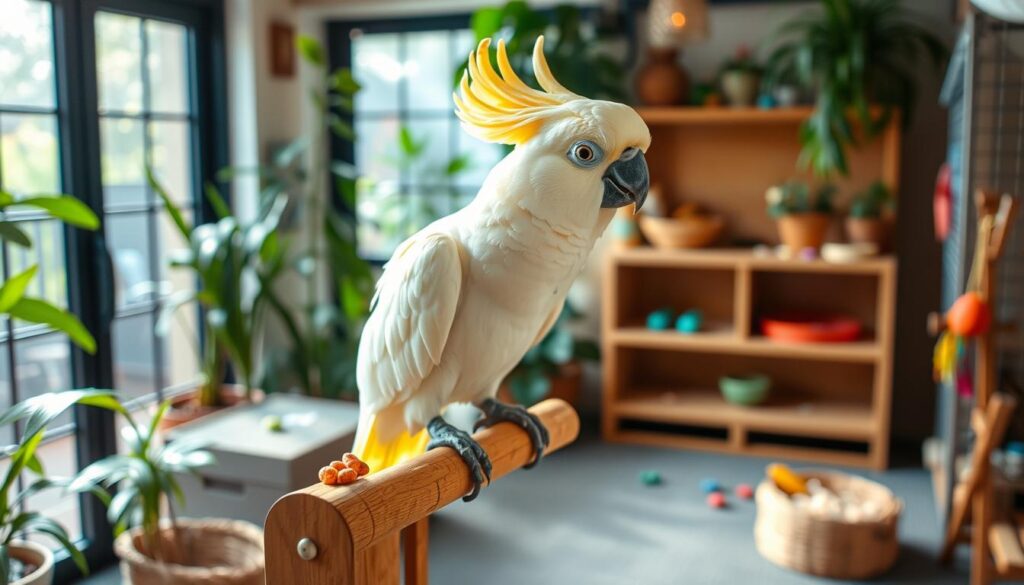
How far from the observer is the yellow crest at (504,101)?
4.43 feet

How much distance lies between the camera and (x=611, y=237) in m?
4.14

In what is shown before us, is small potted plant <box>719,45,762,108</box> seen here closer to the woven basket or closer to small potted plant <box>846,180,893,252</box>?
small potted plant <box>846,180,893,252</box>

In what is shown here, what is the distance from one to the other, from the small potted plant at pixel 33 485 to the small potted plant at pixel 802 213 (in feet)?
8.68

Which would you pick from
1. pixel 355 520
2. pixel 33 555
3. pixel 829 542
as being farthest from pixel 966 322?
pixel 33 555

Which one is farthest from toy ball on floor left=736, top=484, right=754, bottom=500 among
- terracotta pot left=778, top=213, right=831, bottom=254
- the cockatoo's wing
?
the cockatoo's wing

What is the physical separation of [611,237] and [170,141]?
6.33 feet

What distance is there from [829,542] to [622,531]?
66 centimetres

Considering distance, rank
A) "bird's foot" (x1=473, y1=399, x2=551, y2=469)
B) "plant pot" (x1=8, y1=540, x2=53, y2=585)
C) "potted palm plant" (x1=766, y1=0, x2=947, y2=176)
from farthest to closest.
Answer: "potted palm plant" (x1=766, y1=0, x2=947, y2=176) < "plant pot" (x1=8, y1=540, x2=53, y2=585) < "bird's foot" (x1=473, y1=399, x2=551, y2=469)

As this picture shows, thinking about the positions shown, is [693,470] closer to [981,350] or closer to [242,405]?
[981,350]

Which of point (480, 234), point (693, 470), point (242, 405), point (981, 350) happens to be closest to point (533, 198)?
point (480, 234)

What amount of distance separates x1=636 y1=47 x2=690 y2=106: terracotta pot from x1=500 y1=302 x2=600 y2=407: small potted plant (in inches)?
38.0

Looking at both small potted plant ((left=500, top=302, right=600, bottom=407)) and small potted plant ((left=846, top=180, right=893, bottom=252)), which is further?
small potted plant ((left=500, top=302, right=600, bottom=407))

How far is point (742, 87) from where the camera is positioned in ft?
12.2

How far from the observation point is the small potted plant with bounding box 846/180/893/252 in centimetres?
357
